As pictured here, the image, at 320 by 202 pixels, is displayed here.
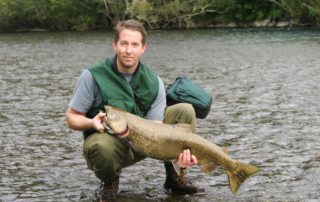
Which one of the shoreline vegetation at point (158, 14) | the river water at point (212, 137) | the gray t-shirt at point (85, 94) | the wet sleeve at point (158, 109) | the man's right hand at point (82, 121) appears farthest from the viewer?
the shoreline vegetation at point (158, 14)

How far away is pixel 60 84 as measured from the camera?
13.0 metres

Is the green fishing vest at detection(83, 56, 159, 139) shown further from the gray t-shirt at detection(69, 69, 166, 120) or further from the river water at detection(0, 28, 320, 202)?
the river water at detection(0, 28, 320, 202)

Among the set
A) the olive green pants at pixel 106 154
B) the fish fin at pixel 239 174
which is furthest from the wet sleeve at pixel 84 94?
the fish fin at pixel 239 174

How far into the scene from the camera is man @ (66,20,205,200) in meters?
3.75

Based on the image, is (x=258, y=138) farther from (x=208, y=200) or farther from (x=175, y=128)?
(x=175, y=128)

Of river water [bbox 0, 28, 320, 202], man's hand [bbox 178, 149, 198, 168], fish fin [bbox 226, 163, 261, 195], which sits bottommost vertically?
river water [bbox 0, 28, 320, 202]

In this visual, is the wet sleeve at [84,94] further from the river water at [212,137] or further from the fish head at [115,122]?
the river water at [212,137]

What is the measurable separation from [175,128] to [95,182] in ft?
5.42

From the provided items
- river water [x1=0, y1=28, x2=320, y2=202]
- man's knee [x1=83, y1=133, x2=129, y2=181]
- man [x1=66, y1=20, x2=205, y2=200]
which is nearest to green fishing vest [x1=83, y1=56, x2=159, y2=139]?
man [x1=66, y1=20, x2=205, y2=200]

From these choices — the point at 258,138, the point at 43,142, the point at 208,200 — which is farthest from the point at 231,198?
the point at 43,142

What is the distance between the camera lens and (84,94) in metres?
3.89

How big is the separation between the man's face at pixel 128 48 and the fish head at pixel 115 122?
70 cm

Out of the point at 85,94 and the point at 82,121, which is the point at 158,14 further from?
the point at 82,121

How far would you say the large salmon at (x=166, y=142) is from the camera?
3555 millimetres
